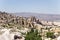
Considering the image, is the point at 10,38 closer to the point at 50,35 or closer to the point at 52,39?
the point at 52,39

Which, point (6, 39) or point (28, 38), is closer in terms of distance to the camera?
point (6, 39)

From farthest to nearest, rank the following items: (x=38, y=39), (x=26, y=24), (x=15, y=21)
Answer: (x=15, y=21), (x=26, y=24), (x=38, y=39)

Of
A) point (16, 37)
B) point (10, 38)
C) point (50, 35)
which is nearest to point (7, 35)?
point (10, 38)

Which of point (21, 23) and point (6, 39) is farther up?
point (6, 39)

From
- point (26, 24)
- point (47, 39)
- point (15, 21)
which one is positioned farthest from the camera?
point (15, 21)

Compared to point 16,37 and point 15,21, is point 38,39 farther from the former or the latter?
point 15,21

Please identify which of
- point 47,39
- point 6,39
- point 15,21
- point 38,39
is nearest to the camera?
point 6,39

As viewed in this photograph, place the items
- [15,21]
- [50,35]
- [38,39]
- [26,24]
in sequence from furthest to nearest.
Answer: [15,21] < [26,24] < [50,35] < [38,39]

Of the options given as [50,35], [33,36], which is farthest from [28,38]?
[50,35]

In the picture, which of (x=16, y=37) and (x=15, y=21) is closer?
(x=16, y=37)
